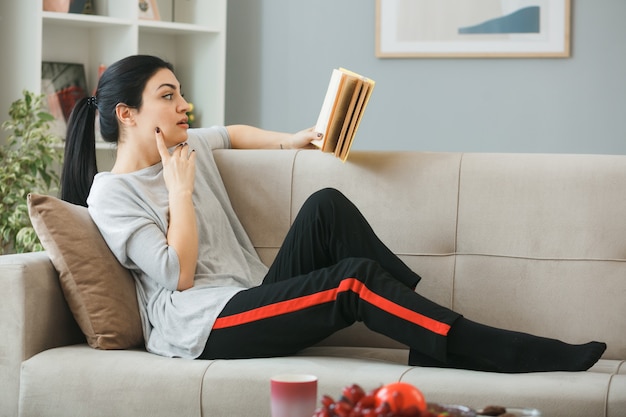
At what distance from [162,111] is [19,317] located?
2.07 ft

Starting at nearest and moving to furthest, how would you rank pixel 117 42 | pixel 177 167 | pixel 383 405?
pixel 383 405 → pixel 177 167 → pixel 117 42

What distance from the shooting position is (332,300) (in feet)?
6.48

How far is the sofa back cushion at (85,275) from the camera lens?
2.10 m

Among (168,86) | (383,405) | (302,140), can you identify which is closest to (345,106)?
(302,140)

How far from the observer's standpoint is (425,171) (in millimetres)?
2342

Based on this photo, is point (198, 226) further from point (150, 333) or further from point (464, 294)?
point (464, 294)

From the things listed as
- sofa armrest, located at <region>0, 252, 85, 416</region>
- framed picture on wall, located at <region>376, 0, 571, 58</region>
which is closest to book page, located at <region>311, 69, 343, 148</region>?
sofa armrest, located at <region>0, 252, 85, 416</region>

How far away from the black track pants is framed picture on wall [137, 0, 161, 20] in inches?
70.9

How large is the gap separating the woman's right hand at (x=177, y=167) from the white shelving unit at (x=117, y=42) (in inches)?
50.0

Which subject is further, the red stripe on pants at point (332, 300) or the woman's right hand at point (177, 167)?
the woman's right hand at point (177, 167)

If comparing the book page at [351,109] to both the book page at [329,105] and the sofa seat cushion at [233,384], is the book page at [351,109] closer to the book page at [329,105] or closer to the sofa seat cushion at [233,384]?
the book page at [329,105]

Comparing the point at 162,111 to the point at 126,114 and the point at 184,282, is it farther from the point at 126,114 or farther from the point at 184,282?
the point at 184,282

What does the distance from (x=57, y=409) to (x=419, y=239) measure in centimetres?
96

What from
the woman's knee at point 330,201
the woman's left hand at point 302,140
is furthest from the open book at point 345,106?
the woman's knee at point 330,201
